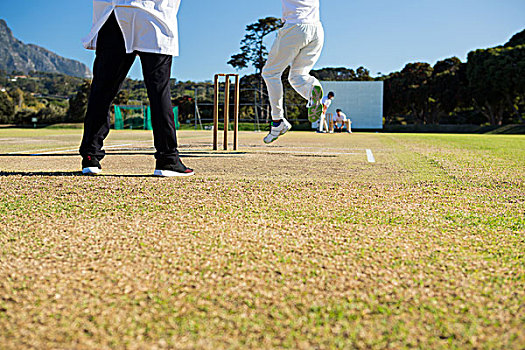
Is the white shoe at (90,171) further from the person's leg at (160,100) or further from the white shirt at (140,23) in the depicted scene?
the white shirt at (140,23)

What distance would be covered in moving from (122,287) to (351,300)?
571 mm

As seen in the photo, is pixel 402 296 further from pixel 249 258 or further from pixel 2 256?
pixel 2 256

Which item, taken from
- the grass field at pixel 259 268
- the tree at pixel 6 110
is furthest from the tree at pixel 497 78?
the tree at pixel 6 110

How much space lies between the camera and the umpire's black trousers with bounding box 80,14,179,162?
3.05 meters

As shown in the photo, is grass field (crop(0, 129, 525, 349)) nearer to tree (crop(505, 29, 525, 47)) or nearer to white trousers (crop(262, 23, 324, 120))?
white trousers (crop(262, 23, 324, 120))

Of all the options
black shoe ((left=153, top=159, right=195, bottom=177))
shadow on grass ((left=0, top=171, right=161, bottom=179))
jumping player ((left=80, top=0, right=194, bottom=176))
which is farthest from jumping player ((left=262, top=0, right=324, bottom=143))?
shadow on grass ((left=0, top=171, right=161, bottom=179))

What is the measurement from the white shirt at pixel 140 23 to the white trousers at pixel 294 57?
2.39 m

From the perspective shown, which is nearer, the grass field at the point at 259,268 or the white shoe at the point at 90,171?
the grass field at the point at 259,268

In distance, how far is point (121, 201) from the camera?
2.21m

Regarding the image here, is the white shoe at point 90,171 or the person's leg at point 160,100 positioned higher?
the person's leg at point 160,100

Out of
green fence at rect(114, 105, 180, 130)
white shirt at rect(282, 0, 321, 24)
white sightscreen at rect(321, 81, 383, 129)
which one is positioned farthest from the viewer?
white sightscreen at rect(321, 81, 383, 129)

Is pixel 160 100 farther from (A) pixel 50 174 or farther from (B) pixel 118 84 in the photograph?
(A) pixel 50 174

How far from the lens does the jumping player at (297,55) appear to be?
17.1 ft

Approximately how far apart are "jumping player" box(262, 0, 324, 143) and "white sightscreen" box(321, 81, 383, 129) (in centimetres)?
3335
